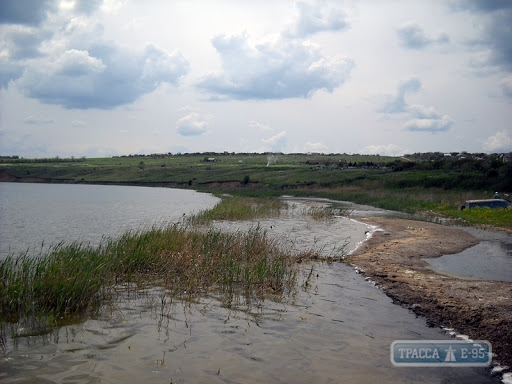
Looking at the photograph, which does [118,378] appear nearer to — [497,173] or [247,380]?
[247,380]

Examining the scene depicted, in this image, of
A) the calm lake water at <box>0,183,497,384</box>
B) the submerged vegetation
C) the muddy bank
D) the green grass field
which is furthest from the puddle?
the green grass field

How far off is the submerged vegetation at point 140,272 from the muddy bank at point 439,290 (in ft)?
9.40

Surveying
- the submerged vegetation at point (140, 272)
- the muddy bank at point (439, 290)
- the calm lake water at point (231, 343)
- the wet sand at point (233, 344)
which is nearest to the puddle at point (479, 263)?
the muddy bank at point (439, 290)

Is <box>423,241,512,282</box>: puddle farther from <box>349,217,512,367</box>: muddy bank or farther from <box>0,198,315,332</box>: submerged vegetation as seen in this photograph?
<box>0,198,315,332</box>: submerged vegetation

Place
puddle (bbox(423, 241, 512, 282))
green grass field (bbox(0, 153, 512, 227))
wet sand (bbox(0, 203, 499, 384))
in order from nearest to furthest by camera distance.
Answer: wet sand (bbox(0, 203, 499, 384)), puddle (bbox(423, 241, 512, 282)), green grass field (bbox(0, 153, 512, 227))

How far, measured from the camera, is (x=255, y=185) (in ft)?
264

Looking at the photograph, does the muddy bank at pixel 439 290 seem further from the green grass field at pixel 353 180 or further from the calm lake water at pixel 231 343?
the green grass field at pixel 353 180

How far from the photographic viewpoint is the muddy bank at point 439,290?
9453 mm

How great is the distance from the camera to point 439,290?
40.6ft

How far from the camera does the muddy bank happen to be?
372 inches

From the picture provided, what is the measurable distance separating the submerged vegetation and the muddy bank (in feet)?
9.40

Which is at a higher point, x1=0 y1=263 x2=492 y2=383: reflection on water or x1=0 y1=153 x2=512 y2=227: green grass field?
x1=0 y1=153 x2=512 y2=227: green grass field

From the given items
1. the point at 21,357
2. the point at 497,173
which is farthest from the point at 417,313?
the point at 497,173

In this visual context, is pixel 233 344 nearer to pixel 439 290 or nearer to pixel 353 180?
pixel 439 290
